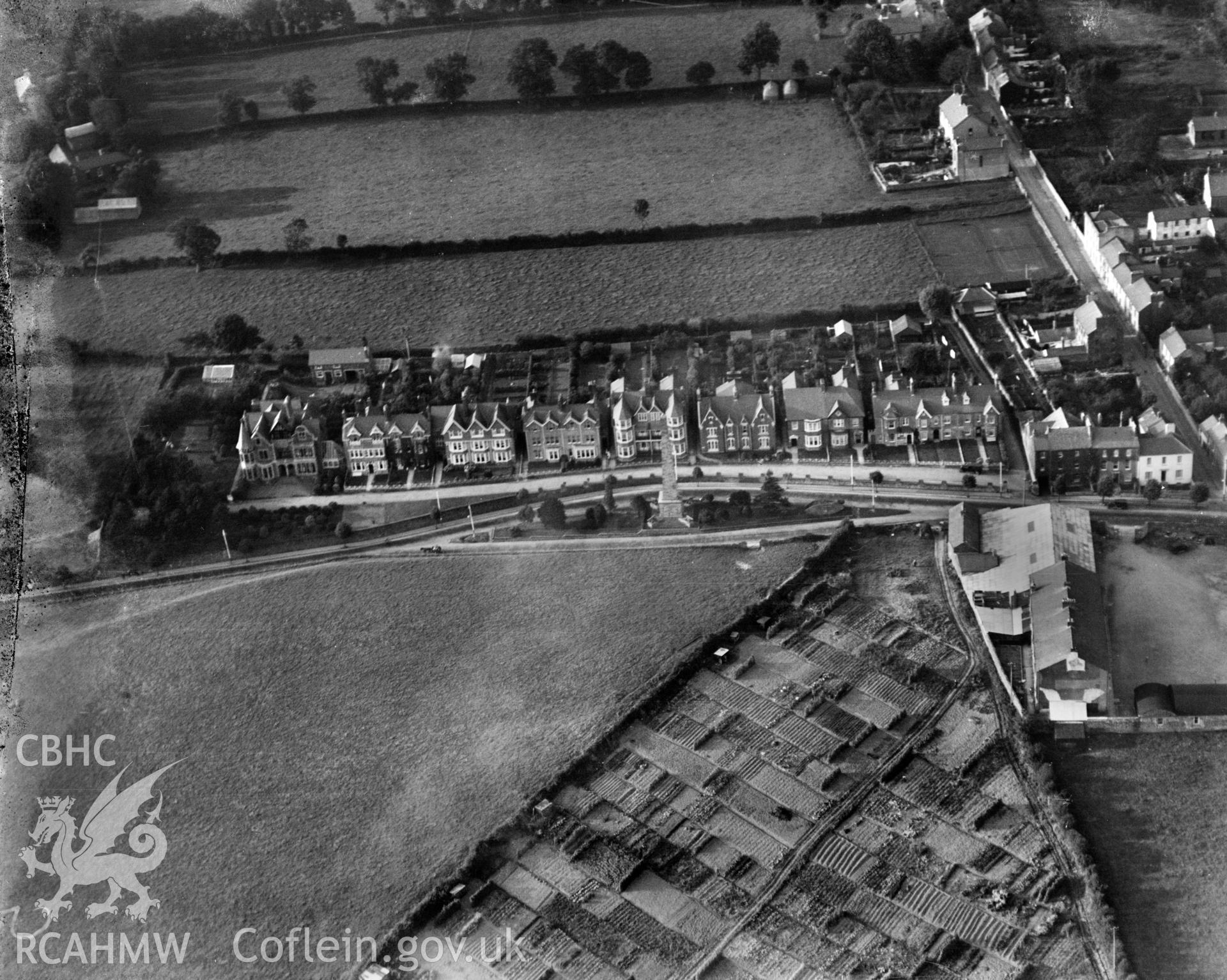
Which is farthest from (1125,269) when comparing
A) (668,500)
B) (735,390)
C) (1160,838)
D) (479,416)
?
(1160,838)

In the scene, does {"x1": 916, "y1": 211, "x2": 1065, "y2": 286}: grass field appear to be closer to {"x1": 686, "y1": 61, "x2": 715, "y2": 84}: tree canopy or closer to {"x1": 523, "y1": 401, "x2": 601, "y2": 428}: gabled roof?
{"x1": 523, "y1": 401, "x2": 601, "y2": 428}: gabled roof

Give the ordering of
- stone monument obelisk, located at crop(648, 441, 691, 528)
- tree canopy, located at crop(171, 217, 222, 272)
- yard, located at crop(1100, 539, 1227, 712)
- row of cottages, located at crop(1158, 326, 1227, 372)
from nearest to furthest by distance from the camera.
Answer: yard, located at crop(1100, 539, 1227, 712) < stone monument obelisk, located at crop(648, 441, 691, 528) < row of cottages, located at crop(1158, 326, 1227, 372) < tree canopy, located at crop(171, 217, 222, 272)

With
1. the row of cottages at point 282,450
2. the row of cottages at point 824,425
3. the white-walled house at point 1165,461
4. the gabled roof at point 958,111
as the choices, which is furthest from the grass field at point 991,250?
the row of cottages at point 282,450

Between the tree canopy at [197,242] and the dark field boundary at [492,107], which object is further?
the dark field boundary at [492,107]

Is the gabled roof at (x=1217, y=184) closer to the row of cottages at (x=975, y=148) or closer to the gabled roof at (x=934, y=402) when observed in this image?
the row of cottages at (x=975, y=148)

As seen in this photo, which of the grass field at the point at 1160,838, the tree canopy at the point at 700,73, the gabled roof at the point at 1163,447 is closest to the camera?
the grass field at the point at 1160,838

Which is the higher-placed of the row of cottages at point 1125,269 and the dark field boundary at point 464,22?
the dark field boundary at point 464,22

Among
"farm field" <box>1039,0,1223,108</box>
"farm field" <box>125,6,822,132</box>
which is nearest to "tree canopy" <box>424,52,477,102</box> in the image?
"farm field" <box>125,6,822,132</box>
